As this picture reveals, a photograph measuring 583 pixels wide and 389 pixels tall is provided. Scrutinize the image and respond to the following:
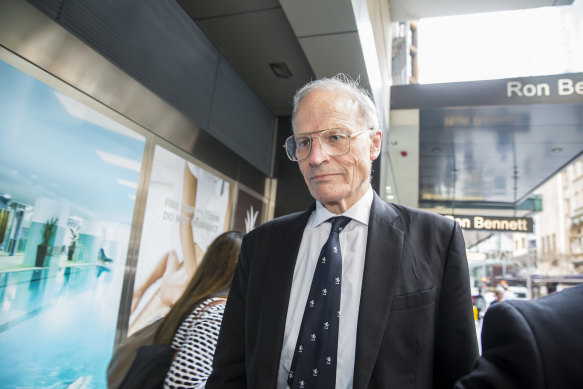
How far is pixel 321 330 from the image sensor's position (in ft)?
3.45

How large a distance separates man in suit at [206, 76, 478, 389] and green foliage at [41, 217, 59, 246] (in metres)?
1.30

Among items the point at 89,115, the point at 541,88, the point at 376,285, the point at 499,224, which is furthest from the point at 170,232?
the point at 499,224

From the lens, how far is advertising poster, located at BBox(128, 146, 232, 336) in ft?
8.98

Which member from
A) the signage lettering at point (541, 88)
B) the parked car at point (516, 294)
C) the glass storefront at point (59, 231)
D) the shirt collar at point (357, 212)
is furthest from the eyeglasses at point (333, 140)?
the parked car at point (516, 294)

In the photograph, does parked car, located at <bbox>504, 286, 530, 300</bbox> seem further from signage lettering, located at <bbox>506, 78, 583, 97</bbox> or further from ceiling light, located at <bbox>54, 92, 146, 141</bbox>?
ceiling light, located at <bbox>54, 92, 146, 141</bbox>

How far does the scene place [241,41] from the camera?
11.2ft

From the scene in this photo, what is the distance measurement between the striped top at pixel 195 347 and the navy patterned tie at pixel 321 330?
43 centimetres

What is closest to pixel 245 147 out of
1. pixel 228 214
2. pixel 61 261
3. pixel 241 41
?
pixel 228 214

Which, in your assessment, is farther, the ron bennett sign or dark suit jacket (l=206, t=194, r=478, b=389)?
the ron bennett sign

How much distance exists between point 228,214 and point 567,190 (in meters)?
51.9

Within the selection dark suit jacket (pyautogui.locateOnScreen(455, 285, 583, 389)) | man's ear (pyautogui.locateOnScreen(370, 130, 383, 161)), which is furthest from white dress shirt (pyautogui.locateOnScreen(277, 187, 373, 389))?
dark suit jacket (pyautogui.locateOnScreen(455, 285, 583, 389))

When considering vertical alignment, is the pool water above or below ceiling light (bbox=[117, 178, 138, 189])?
below

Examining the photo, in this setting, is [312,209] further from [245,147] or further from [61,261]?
[245,147]

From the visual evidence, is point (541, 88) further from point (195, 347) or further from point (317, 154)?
point (195, 347)
